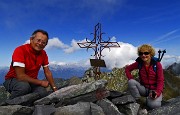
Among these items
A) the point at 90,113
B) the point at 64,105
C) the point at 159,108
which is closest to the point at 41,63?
the point at 64,105

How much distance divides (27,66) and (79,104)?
8.57 ft

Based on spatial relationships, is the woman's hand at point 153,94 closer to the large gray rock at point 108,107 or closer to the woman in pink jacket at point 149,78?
the woman in pink jacket at point 149,78

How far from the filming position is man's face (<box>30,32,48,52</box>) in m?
11.0

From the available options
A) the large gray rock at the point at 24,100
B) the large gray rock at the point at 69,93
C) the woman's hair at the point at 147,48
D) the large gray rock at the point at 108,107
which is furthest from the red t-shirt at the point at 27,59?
the woman's hair at the point at 147,48

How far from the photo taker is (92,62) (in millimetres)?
12781

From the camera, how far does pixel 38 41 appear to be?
11.0 m

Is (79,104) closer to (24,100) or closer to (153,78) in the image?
(24,100)

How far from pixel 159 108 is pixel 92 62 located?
3.56 metres

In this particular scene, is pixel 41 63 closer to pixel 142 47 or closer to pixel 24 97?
pixel 24 97

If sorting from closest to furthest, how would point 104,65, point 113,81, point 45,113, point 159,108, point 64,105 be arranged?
point 45,113, point 64,105, point 159,108, point 104,65, point 113,81

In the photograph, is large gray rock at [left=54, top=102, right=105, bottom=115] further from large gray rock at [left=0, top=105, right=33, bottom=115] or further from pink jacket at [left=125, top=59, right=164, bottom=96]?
pink jacket at [left=125, top=59, right=164, bottom=96]

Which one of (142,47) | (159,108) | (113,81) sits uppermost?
(142,47)

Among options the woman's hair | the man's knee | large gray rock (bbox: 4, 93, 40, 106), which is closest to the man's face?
the man's knee

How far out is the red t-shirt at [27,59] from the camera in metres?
10.7
